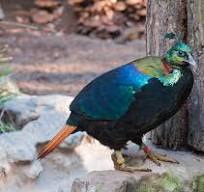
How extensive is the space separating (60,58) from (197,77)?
466 centimetres

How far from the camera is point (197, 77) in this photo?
12.3ft

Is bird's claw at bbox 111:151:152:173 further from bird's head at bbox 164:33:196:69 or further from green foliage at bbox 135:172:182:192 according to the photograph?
bird's head at bbox 164:33:196:69

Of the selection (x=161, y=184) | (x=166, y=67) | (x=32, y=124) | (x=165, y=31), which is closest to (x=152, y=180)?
(x=161, y=184)

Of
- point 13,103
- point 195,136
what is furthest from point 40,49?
point 195,136

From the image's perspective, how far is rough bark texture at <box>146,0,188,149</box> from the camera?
3.73 m

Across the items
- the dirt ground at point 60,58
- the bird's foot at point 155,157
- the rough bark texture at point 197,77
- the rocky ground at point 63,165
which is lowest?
the dirt ground at point 60,58

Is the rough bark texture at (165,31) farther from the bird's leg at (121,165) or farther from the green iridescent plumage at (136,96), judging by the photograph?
the bird's leg at (121,165)

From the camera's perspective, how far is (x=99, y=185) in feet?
10.9

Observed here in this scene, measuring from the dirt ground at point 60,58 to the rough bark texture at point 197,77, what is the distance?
3.30 m

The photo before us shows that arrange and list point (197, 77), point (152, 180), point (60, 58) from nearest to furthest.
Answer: point (152, 180)
point (197, 77)
point (60, 58)

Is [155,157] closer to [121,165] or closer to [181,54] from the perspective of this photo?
[121,165]

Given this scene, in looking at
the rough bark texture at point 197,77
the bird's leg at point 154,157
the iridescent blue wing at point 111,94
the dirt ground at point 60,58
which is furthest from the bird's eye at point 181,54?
the dirt ground at point 60,58

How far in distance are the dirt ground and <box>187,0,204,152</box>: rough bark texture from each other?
3.30m

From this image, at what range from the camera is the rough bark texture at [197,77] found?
3674 millimetres
